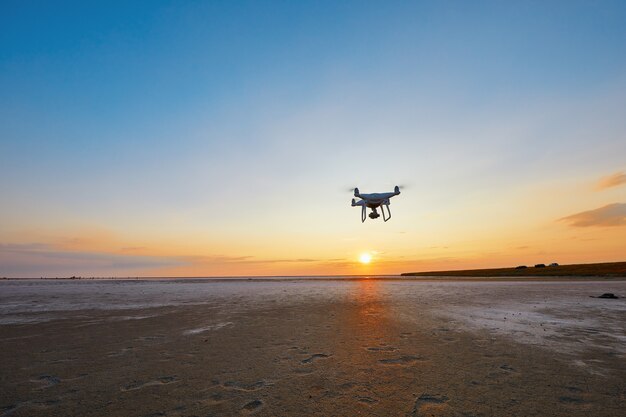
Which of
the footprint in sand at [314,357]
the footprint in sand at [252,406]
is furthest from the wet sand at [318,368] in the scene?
the footprint in sand at [314,357]

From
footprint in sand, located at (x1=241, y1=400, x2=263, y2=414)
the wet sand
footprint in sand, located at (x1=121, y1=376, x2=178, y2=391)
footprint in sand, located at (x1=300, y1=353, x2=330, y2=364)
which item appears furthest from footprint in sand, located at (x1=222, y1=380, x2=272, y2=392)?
footprint in sand, located at (x1=300, y1=353, x2=330, y2=364)

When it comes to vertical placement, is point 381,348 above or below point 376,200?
below

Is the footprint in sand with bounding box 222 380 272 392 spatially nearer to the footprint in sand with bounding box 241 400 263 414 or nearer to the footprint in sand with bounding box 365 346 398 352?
the footprint in sand with bounding box 241 400 263 414

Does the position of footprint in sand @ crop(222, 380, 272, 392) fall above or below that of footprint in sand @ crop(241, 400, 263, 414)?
below

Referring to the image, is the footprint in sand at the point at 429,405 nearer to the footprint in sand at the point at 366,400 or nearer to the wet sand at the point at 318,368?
the wet sand at the point at 318,368

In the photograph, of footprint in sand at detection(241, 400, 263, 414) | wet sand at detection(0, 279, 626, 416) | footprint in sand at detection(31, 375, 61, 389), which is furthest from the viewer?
footprint in sand at detection(31, 375, 61, 389)

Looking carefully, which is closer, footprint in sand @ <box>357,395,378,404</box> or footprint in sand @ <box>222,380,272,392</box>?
footprint in sand @ <box>357,395,378,404</box>

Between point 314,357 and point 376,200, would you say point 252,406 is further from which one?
point 376,200

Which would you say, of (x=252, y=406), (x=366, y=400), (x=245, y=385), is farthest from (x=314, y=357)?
(x=252, y=406)

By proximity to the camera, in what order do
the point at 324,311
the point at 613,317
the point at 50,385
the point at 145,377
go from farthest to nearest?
the point at 324,311 < the point at 613,317 < the point at 145,377 < the point at 50,385

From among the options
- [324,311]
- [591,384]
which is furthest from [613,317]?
[324,311]

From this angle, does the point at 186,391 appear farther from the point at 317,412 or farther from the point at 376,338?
the point at 376,338
